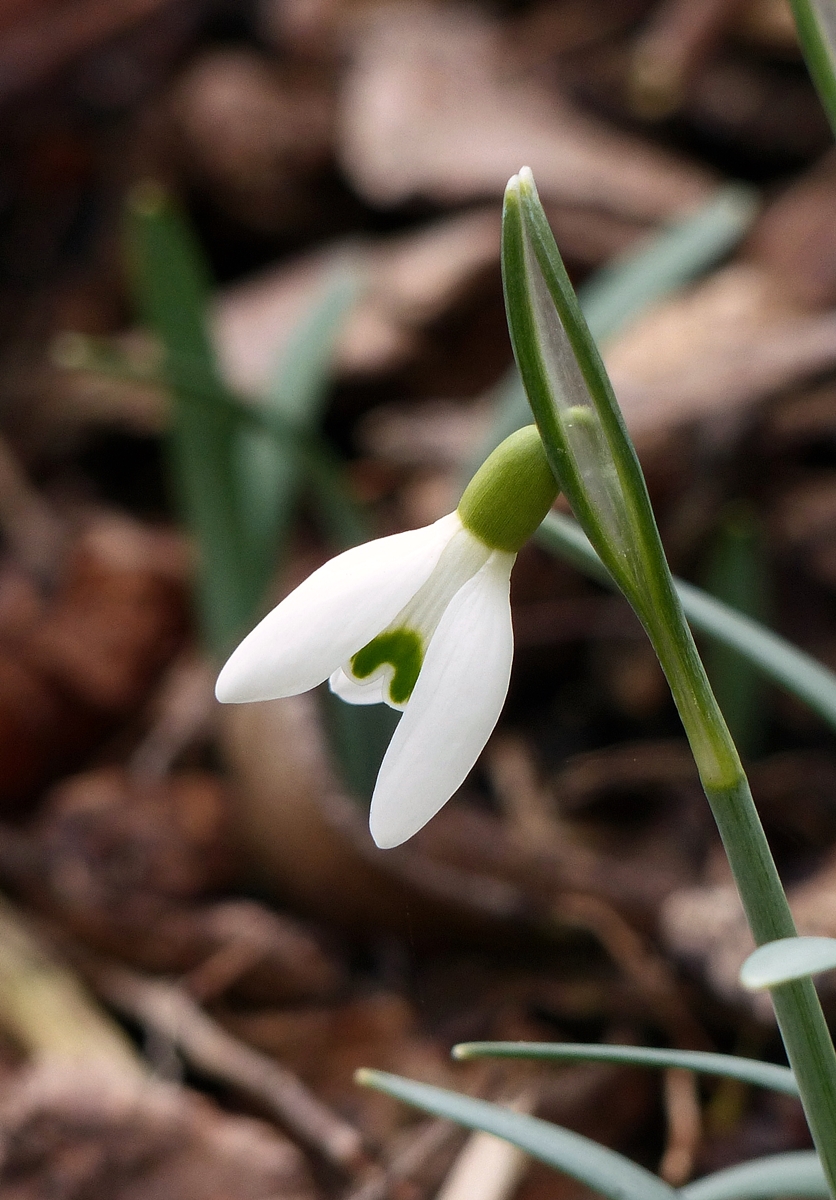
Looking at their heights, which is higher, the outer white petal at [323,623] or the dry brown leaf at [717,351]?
the dry brown leaf at [717,351]

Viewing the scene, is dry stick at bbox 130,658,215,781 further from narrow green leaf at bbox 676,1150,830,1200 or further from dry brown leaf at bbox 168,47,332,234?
dry brown leaf at bbox 168,47,332,234

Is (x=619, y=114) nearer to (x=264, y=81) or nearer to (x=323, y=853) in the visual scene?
(x=264, y=81)

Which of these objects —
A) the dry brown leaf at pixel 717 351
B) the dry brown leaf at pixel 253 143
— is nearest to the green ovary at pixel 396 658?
the dry brown leaf at pixel 717 351

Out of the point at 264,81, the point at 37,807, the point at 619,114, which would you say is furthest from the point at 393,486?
the point at 264,81

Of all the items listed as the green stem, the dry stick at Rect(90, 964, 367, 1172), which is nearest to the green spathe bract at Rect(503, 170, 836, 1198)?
the green stem

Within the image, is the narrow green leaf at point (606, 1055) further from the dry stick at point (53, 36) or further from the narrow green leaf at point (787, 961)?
the dry stick at point (53, 36)

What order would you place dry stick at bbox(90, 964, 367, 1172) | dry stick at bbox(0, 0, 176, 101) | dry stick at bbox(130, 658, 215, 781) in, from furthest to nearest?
dry stick at bbox(0, 0, 176, 101)
dry stick at bbox(130, 658, 215, 781)
dry stick at bbox(90, 964, 367, 1172)
